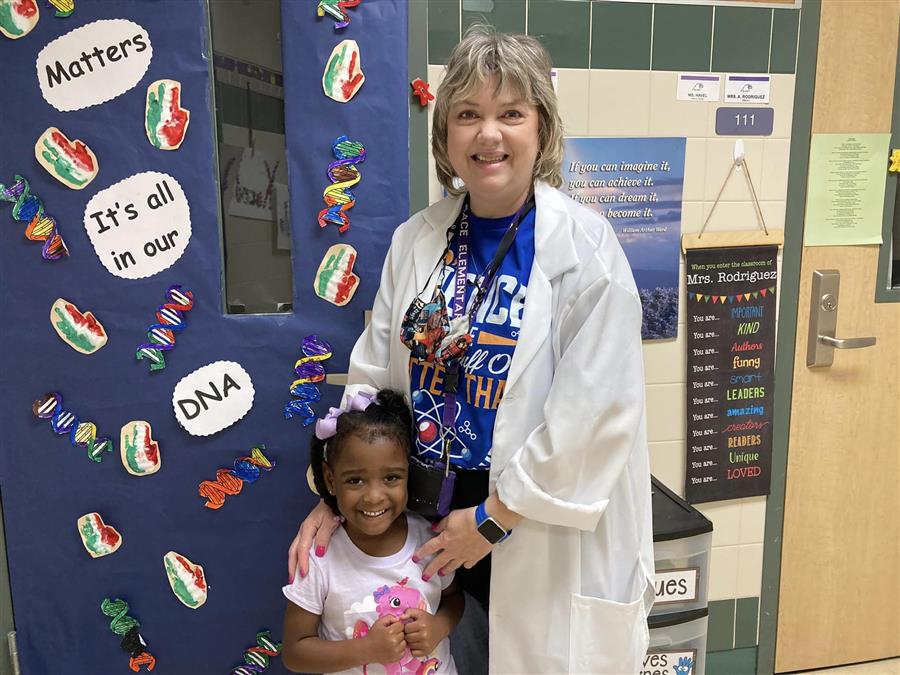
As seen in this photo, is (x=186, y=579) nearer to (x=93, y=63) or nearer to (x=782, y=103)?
(x=93, y=63)

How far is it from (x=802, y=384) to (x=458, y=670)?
1.29m

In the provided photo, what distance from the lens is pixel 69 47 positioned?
159 cm

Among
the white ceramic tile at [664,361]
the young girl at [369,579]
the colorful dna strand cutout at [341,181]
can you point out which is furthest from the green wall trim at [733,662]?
the colorful dna strand cutout at [341,181]

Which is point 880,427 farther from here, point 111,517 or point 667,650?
point 111,517

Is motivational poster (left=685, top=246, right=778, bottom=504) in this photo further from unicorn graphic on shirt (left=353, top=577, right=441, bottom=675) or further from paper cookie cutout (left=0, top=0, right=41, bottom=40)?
paper cookie cutout (left=0, top=0, right=41, bottom=40)

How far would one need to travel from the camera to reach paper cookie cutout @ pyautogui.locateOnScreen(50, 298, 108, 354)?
1699 millimetres

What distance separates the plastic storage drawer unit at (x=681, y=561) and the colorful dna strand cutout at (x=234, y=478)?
0.98 m

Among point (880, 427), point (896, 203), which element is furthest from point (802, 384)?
point (896, 203)

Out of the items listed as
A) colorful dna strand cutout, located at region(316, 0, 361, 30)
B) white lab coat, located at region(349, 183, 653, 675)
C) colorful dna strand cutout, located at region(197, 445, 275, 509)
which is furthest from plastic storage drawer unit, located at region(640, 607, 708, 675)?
colorful dna strand cutout, located at region(316, 0, 361, 30)

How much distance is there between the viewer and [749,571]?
84.7 inches

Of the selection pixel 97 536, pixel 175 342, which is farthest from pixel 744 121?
pixel 97 536

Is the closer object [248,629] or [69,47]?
[69,47]

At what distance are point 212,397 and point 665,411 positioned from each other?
49.2 inches

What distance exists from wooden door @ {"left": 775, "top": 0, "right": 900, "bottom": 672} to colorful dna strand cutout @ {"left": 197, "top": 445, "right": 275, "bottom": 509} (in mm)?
1543
